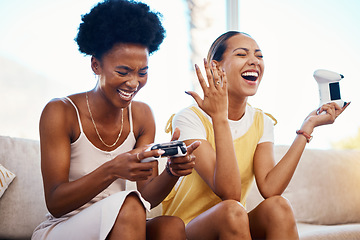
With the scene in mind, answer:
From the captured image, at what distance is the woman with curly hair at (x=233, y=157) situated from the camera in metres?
1.53

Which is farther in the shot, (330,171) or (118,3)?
(330,171)

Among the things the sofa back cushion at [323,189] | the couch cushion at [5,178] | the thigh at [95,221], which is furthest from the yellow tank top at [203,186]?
the couch cushion at [5,178]

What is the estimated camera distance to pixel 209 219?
152 centimetres

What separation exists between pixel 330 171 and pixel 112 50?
5.92 feet

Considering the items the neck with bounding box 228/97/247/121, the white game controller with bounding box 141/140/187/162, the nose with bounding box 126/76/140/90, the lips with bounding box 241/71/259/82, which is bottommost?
the white game controller with bounding box 141/140/187/162

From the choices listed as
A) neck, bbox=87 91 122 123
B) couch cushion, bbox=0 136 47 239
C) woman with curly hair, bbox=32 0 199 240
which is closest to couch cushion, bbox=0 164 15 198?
couch cushion, bbox=0 136 47 239

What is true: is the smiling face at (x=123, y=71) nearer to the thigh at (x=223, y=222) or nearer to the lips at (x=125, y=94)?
the lips at (x=125, y=94)

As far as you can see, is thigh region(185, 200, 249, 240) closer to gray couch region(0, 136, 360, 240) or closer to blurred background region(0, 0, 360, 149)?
gray couch region(0, 136, 360, 240)

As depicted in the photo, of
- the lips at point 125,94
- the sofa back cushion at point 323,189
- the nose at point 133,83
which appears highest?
the nose at point 133,83

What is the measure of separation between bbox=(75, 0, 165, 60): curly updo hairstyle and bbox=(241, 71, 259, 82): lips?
1.59ft

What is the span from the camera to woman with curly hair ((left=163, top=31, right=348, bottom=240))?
5.02ft

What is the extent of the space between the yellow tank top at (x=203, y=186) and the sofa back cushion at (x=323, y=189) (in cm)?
65

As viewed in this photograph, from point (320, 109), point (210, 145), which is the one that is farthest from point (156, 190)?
point (320, 109)

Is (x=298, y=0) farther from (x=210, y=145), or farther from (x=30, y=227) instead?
(x=30, y=227)
